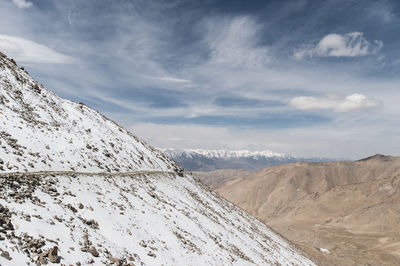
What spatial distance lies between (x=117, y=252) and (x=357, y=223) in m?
131

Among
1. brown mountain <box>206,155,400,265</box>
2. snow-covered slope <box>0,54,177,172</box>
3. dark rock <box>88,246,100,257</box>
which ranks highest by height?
snow-covered slope <box>0,54,177,172</box>

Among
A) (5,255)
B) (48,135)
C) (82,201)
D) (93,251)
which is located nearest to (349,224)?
(48,135)

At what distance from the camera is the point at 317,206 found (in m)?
158

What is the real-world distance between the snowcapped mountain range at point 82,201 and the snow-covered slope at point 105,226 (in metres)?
0.06

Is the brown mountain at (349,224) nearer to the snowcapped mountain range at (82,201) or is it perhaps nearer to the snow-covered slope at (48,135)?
the snowcapped mountain range at (82,201)

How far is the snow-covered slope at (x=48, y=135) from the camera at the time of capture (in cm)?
1969

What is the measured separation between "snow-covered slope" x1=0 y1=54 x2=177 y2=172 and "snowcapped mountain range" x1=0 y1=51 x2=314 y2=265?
0.10 meters

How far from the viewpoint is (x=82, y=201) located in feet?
57.2

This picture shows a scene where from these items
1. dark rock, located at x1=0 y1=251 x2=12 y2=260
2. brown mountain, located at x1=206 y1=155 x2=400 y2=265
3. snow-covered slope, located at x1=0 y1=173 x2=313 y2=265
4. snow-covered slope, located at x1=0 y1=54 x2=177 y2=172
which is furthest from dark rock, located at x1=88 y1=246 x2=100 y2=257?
brown mountain, located at x1=206 y1=155 x2=400 y2=265

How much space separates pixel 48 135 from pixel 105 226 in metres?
12.6

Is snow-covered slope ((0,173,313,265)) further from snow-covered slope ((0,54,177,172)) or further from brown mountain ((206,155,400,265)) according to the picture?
brown mountain ((206,155,400,265))

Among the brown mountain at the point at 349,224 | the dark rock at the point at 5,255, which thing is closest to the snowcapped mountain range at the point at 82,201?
the dark rock at the point at 5,255

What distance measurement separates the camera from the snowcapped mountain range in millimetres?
12266

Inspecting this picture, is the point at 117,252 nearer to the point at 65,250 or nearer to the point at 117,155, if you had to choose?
the point at 65,250
